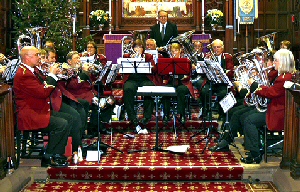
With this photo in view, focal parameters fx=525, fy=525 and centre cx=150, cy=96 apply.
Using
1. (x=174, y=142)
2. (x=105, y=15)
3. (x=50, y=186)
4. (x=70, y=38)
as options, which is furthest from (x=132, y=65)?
(x=105, y=15)

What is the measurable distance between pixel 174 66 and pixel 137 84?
4.03 feet

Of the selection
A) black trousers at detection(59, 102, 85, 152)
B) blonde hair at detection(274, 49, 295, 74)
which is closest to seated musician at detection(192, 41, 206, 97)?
black trousers at detection(59, 102, 85, 152)

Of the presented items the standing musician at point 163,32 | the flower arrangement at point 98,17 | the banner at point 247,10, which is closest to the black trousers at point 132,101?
the standing musician at point 163,32

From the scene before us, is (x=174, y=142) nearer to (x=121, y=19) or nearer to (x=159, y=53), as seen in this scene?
(x=159, y=53)

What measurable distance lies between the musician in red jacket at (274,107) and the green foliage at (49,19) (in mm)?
6200

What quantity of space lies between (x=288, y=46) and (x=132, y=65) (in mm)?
3207

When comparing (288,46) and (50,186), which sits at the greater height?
(288,46)

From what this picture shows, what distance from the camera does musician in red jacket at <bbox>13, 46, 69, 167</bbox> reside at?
6.44 meters

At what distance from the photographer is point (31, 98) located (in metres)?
6.53

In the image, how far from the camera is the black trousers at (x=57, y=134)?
21.9 ft

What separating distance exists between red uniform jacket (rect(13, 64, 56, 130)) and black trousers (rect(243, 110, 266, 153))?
2563 mm

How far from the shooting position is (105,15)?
14.1m

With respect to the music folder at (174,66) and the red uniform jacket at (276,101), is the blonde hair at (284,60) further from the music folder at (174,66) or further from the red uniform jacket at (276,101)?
the music folder at (174,66)

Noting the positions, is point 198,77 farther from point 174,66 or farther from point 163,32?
point 174,66
